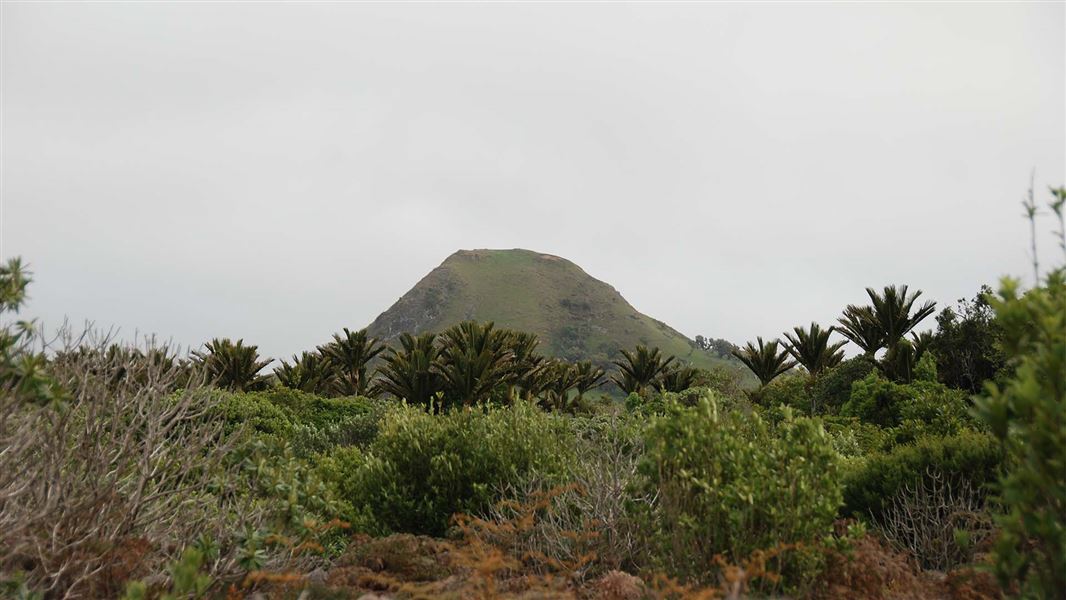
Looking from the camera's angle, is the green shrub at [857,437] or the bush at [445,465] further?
the green shrub at [857,437]

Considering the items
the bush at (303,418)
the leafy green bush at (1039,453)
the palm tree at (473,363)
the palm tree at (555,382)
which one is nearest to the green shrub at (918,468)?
the leafy green bush at (1039,453)

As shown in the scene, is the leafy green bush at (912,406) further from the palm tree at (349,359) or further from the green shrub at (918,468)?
the palm tree at (349,359)

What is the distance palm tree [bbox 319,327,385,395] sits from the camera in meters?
30.4

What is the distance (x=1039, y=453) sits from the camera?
286 cm

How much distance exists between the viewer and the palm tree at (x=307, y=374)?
29422mm

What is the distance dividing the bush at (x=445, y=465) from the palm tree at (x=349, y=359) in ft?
70.4

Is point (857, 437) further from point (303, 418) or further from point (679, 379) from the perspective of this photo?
point (679, 379)

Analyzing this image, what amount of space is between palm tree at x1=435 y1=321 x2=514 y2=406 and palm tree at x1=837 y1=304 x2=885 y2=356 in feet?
41.9

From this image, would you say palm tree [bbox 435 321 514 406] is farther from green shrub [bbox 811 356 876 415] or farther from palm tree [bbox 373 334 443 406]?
green shrub [bbox 811 356 876 415]

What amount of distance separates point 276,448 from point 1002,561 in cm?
806

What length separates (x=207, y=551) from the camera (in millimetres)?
4828

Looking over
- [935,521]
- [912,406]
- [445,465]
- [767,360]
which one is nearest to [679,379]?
[767,360]

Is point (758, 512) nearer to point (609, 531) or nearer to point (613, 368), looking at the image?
point (609, 531)

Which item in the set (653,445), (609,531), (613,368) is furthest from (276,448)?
(613,368)
